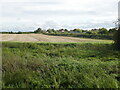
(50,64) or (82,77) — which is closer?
(82,77)

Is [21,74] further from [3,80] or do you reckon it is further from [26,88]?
[26,88]

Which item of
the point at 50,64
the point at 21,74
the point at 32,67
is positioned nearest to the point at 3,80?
the point at 21,74

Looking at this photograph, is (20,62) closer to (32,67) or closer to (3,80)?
(32,67)

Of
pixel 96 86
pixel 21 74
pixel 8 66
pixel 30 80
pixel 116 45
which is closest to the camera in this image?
pixel 96 86

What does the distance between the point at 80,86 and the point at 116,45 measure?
13433mm

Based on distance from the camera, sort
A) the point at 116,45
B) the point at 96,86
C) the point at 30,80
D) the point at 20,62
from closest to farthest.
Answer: the point at 96,86
the point at 30,80
the point at 20,62
the point at 116,45

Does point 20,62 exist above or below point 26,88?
above

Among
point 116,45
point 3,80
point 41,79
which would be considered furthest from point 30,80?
point 116,45

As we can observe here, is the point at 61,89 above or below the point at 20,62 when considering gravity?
below

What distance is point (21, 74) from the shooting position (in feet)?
19.9

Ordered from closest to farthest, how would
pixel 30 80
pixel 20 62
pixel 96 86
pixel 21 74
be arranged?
pixel 96 86 → pixel 30 80 → pixel 21 74 → pixel 20 62

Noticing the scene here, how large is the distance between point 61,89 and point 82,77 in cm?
114

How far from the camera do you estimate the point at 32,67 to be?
7371mm

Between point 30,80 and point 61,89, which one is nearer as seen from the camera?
point 61,89
